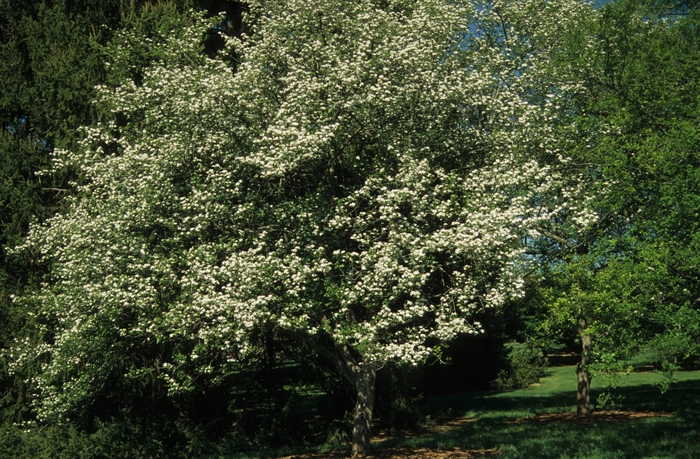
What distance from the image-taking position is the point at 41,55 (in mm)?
21250

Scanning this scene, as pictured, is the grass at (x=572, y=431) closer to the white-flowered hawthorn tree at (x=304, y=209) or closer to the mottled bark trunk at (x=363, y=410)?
the mottled bark trunk at (x=363, y=410)

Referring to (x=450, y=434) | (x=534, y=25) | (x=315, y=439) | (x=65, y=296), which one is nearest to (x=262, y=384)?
(x=315, y=439)

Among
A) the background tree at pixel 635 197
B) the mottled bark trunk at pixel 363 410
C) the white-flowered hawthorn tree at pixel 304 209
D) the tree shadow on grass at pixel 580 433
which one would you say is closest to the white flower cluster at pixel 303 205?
the white-flowered hawthorn tree at pixel 304 209

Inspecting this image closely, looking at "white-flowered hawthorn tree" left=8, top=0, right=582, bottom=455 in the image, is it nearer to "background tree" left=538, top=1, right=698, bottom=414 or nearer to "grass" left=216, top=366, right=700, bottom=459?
"background tree" left=538, top=1, right=698, bottom=414

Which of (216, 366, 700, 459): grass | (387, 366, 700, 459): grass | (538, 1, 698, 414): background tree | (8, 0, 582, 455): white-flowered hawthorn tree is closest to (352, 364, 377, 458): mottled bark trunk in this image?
(8, 0, 582, 455): white-flowered hawthorn tree

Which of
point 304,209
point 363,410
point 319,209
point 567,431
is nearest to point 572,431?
point 567,431

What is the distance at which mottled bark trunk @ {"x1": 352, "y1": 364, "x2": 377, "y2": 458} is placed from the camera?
1628 centimetres

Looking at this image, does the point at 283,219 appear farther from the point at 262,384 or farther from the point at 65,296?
the point at 262,384

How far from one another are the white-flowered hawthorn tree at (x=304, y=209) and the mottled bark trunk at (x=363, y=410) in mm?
55

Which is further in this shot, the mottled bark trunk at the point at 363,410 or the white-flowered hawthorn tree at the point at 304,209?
the mottled bark trunk at the point at 363,410

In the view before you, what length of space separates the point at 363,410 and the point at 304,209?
214 inches

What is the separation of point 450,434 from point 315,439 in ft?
13.9

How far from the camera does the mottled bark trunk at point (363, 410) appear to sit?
16.3 m

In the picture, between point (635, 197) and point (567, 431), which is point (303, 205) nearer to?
point (635, 197)
